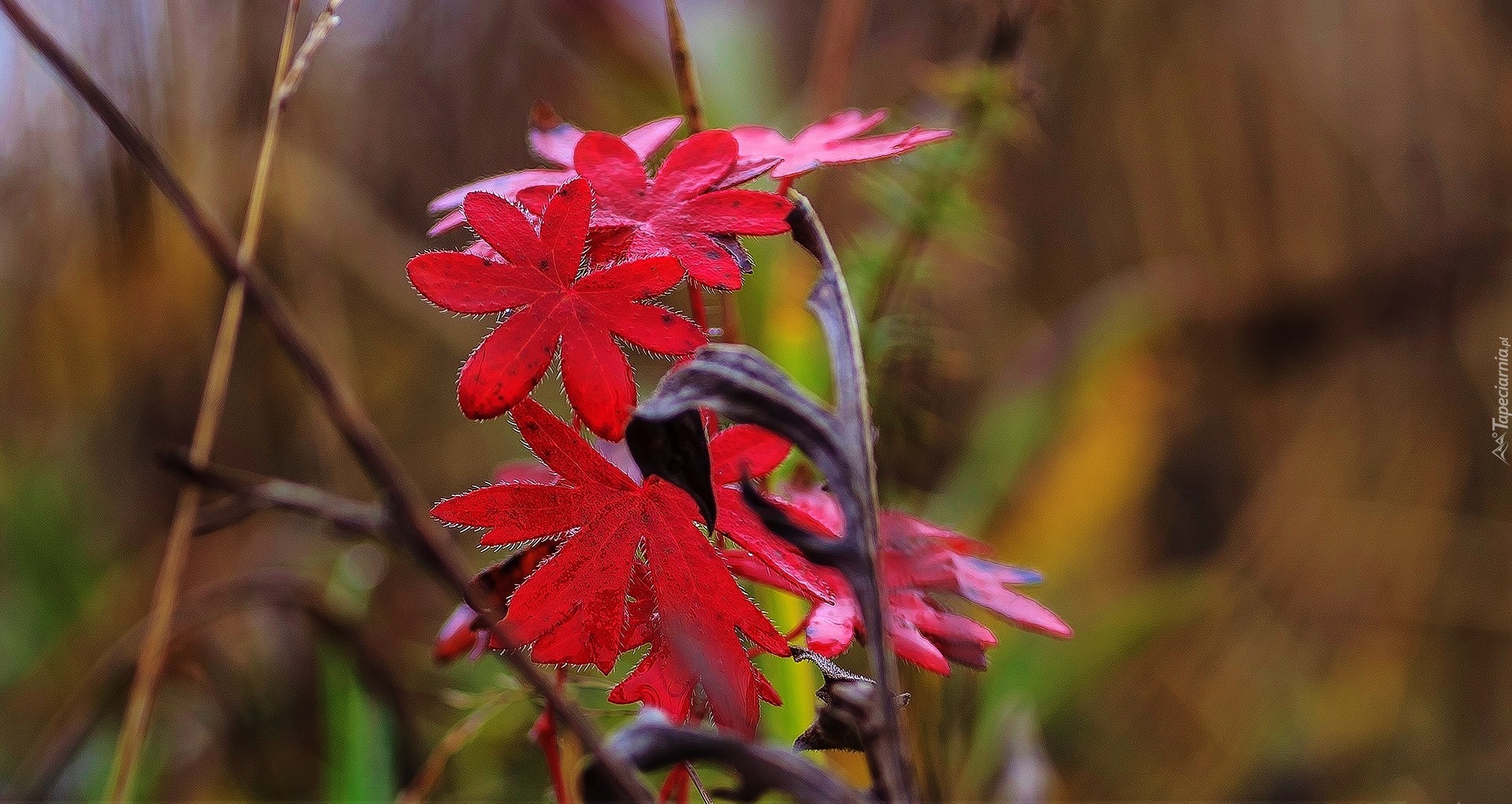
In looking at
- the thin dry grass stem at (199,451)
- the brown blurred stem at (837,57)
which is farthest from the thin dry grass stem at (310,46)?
the brown blurred stem at (837,57)

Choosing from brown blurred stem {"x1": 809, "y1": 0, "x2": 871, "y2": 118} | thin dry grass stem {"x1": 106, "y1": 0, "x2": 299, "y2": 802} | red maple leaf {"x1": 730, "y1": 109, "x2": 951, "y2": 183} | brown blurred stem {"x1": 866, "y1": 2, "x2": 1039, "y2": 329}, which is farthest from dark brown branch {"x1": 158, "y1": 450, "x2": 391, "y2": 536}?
brown blurred stem {"x1": 809, "y1": 0, "x2": 871, "y2": 118}

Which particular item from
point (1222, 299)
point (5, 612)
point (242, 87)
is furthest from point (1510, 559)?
point (5, 612)

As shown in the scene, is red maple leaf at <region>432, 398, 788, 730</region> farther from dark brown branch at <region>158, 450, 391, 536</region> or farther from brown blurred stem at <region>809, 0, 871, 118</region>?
brown blurred stem at <region>809, 0, 871, 118</region>

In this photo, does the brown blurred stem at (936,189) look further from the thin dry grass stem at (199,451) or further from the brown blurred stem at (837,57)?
the thin dry grass stem at (199,451)

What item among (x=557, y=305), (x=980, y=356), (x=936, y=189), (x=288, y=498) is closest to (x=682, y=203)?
(x=557, y=305)

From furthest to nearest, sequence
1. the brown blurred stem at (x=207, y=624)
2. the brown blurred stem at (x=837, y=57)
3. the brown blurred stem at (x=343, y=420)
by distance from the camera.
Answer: the brown blurred stem at (x=837, y=57) < the brown blurred stem at (x=207, y=624) < the brown blurred stem at (x=343, y=420)

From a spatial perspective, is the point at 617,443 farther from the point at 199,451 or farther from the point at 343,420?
the point at 199,451

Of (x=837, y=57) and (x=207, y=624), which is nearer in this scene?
(x=207, y=624)
